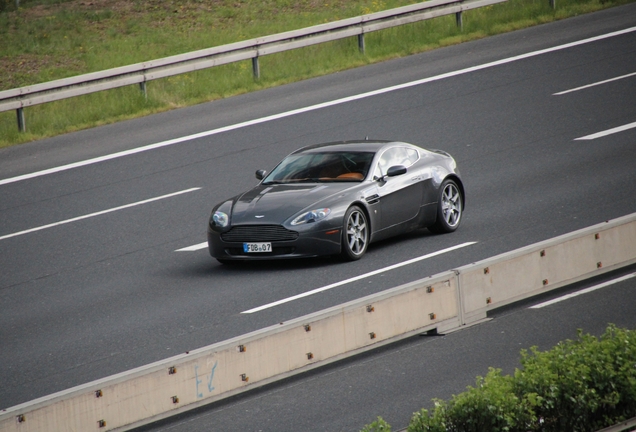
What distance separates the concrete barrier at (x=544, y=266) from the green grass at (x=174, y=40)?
44.0 ft

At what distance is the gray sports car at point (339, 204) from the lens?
44.1 ft

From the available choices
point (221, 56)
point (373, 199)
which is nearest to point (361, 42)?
point (221, 56)

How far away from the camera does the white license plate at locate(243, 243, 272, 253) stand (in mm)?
13430

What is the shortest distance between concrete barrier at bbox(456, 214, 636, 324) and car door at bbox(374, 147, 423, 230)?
10.8 ft

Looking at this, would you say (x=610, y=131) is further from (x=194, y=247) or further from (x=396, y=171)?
(x=194, y=247)

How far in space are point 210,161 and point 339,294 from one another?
7.94 metres

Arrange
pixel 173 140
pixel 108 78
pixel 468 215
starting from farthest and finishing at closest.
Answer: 1. pixel 108 78
2. pixel 173 140
3. pixel 468 215

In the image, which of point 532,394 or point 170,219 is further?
point 170,219

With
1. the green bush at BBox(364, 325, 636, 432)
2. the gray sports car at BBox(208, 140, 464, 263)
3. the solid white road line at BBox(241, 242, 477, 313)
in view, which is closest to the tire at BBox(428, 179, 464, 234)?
the gray sports car at BBox(208, 140, 464, 263)

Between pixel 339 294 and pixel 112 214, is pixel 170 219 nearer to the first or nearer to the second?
pixel 112 214

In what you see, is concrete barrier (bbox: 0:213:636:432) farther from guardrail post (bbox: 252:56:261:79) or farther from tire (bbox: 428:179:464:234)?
guardrail post (bbox: 252:56:261:79)

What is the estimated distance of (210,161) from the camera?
1944cm

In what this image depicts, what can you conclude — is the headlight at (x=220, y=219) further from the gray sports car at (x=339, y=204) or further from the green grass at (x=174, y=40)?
the green grass at (x=174, y=40)

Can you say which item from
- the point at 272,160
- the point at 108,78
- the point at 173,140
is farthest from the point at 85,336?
the point at 108,78
